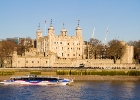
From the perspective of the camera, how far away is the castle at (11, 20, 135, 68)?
128 meters

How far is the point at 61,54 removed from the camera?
15550cm

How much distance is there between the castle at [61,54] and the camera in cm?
12850

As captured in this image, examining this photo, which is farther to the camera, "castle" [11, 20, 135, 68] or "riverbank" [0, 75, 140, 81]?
"castle" [11, 20, 135, 68]

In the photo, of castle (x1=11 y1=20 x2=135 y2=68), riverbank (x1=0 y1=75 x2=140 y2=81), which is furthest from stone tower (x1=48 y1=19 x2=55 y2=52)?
riverbank (x1=0 y1=75 x2=140 y2=81)

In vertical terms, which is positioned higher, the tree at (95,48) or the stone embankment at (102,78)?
the tree at (95,48)

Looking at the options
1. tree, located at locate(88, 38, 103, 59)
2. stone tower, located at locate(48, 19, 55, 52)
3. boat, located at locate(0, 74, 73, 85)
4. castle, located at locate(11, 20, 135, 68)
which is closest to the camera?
boat, located at locate(0, 74, 73, 85)

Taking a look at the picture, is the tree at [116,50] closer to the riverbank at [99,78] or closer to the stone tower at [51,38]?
the stone tower at [51,38]

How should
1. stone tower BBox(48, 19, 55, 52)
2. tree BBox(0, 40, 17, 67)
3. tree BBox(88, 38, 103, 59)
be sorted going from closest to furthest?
tree BBox(0, 40, 17, 67) < stone tower BBox(48, 19, 55, 52) < tree BBox(88, 38, 103, 59)

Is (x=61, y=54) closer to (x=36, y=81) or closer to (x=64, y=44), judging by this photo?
(x=64, y=44)

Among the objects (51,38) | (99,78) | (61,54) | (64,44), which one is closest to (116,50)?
(64,44)

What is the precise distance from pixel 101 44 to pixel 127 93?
3679 inches

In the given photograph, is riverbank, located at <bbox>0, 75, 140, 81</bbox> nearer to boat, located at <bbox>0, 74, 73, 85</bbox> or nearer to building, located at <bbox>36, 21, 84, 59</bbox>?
boat, located at <bbox>0, 74, 73, 85</bbox>

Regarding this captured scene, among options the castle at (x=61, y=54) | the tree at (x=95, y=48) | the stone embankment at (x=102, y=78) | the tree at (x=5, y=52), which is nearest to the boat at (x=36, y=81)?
the stone embankment at (x=102, y=78)

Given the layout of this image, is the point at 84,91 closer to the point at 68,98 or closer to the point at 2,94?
the point at 68,98
